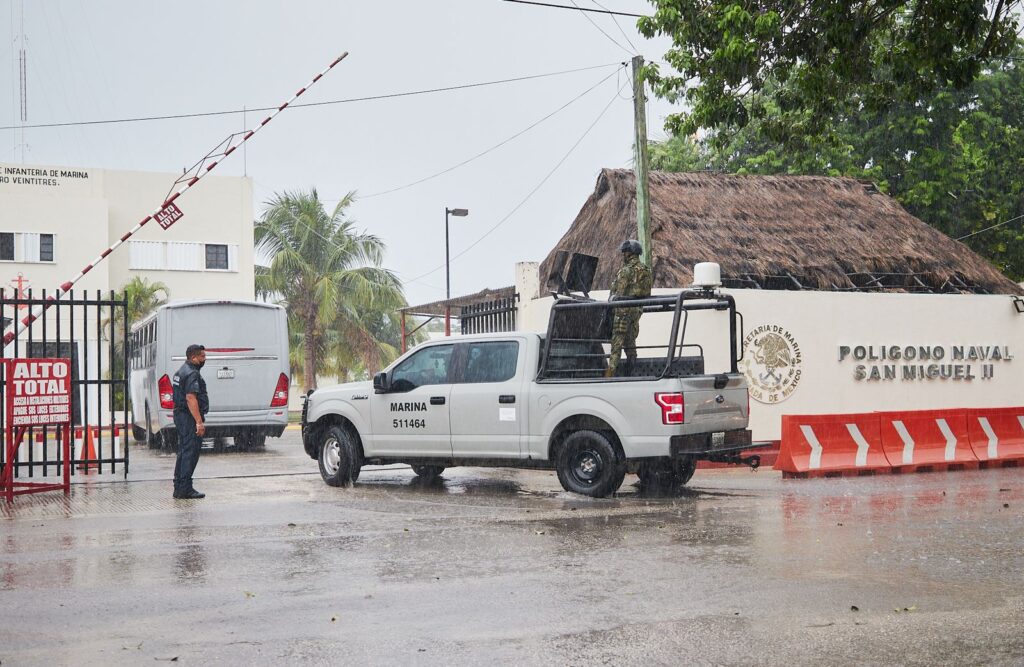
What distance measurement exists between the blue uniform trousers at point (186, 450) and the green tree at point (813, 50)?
271 inches

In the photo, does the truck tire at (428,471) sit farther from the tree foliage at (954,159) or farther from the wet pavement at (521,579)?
the tree foliage at (954,159)

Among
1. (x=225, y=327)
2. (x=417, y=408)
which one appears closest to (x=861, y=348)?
(x=417, y=408)

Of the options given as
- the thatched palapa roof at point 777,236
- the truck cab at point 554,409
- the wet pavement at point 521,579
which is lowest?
the wet pavement at point 521,579

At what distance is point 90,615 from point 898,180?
28.9 meters

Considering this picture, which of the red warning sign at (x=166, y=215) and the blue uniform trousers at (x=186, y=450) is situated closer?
the blue uniform trousers at (x=186, y=450)

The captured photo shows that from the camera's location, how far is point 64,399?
41.1 feet

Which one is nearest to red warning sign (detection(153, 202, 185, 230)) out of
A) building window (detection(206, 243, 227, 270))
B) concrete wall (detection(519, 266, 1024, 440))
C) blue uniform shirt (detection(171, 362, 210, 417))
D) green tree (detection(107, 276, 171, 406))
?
concrete wall (detection(519, 266, 1024, 440))

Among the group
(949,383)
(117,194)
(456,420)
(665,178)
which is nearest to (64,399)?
(456,420)

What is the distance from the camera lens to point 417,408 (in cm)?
1297

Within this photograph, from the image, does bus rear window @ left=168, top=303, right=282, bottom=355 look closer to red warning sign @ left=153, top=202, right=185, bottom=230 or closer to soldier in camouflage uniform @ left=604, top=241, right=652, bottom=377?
red warning sign @ left=153, top=202, right=185, bottom=230

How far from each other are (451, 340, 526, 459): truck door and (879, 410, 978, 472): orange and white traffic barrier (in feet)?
17.9

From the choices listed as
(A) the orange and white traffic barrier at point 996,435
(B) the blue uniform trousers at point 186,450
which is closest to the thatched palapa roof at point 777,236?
(A) the orange and white traffic barrier at point 996,435

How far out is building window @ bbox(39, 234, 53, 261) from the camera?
1491 inches

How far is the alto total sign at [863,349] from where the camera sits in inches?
733
